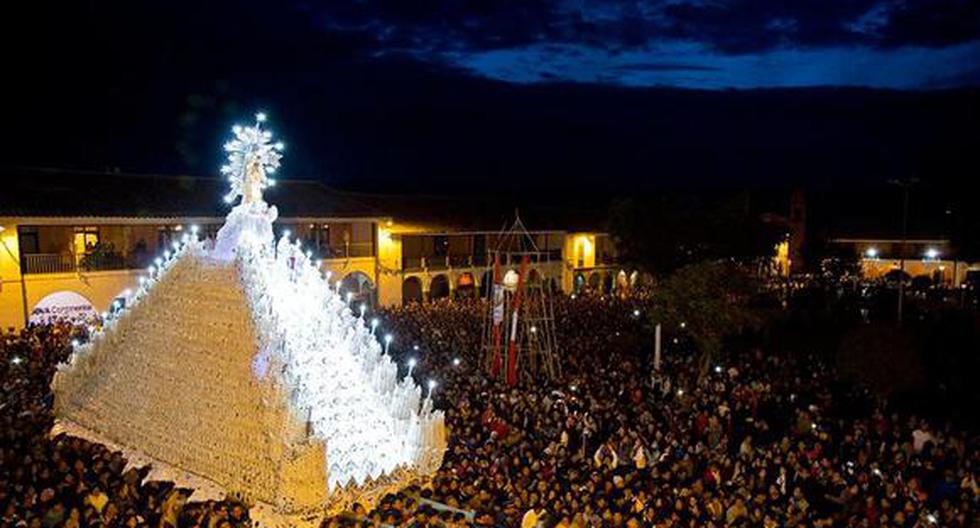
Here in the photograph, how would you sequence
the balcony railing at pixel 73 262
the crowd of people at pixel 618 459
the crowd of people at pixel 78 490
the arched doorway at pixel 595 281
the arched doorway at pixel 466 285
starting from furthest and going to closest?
1. the arched doorway at pixel 595 281
2. the arched doorway at pixel 466 285
3. the balcony railing at pixel 73 262
4. the crowd of people at pixel 618 459
5. the crowd of people at pixel 78 490

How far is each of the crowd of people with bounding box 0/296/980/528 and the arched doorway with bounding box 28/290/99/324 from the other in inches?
171

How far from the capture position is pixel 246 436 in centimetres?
1012

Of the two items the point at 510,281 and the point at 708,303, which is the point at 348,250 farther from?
the point at 708,303

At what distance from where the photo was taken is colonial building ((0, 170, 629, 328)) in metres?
23.7

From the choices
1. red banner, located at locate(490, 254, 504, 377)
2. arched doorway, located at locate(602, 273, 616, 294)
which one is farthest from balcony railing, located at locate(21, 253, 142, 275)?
arched doorway, located at locate(602, 273, 616, 294)

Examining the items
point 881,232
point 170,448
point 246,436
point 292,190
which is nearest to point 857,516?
point 246,436

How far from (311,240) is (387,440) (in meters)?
22.1

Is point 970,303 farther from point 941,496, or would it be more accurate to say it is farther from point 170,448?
point 170,448

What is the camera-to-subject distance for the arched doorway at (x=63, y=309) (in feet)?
78.6

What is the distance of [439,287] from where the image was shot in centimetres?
3822

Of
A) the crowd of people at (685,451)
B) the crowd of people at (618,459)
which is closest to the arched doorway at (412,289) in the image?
the crowd of people at (685,451)

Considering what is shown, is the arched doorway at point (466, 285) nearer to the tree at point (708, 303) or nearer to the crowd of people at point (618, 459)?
the crowd of people at point (618, 459)

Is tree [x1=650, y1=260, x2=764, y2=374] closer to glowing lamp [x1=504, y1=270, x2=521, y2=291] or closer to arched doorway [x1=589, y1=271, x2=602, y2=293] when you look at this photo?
glowing lamp [x1=504, y1=270, x2=521, y2=291]

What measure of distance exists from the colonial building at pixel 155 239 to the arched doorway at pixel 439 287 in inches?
2.4
